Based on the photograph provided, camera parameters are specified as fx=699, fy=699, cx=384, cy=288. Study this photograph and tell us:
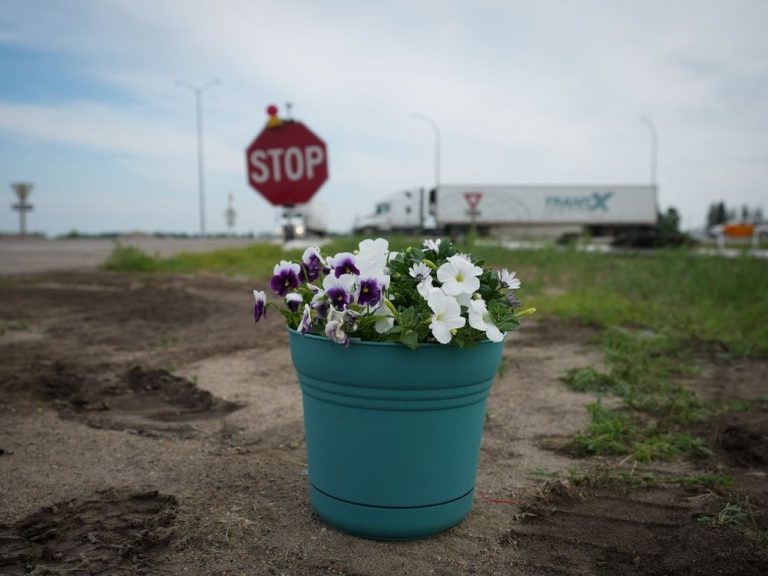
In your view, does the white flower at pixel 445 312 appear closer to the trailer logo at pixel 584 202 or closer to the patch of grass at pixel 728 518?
the patch of grass at pixel 728 518

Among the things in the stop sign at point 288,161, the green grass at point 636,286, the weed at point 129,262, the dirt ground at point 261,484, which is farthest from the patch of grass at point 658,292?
the weed at point 129,262

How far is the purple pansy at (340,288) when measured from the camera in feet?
7.51

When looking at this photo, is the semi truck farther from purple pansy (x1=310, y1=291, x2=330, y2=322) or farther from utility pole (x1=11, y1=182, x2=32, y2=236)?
purple pansy (x1=310, y1=291, x2=330, y2=322)

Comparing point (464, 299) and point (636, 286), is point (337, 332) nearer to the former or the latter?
point (464, 299)

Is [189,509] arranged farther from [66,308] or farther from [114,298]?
[114,298]

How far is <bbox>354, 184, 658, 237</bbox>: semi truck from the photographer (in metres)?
36.6

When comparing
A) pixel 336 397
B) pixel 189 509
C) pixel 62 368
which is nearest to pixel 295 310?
pixel 336 397

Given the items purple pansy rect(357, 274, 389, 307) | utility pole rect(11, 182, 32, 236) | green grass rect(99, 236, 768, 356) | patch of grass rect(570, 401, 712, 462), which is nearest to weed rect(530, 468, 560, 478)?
patch of grass rect(570, 401, 712, 462)

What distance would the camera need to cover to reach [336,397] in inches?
94.3

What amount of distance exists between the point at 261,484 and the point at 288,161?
34.3ft

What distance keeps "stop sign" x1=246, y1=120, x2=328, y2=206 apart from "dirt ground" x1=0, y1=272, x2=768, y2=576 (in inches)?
294

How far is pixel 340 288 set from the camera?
7.53ft

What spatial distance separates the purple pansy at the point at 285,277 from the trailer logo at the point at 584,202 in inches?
1402

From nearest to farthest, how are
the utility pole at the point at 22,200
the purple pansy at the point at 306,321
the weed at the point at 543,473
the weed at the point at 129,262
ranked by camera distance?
the purple pansy at the point at 306,321, the weed at the point at 543,473, the weed at the point at 129,262, the utility pole at the point at 22,200
